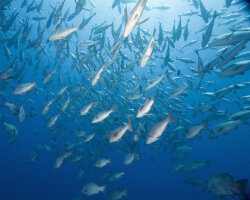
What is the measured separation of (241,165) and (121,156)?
26003 mm

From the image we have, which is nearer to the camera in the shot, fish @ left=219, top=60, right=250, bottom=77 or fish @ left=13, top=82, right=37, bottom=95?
fish @ left=219, top=60, right=250, bottom=77

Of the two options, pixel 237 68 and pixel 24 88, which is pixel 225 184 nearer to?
pixel 237 68

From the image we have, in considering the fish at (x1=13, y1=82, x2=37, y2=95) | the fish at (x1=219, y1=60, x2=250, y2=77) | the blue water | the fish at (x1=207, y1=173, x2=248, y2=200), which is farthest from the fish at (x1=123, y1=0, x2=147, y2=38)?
the blue water

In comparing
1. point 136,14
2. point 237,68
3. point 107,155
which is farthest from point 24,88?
point 107,155

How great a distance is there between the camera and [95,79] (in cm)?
677

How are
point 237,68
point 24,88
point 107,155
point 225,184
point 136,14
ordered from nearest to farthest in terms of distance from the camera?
point 136,14 → point 225,184 → point 237,68 → point 24,88 → point 107,155

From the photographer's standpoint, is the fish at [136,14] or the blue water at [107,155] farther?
the blue water at [107,155]

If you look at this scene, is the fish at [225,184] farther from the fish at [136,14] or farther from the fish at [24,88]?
the fish at [24,88]

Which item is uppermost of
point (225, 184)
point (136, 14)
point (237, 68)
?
point (136, 14)

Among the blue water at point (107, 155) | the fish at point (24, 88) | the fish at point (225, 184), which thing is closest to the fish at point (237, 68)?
the fish at point (225, 184)

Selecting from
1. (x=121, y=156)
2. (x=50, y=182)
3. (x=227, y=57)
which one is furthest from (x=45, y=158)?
(x=227, y=57)

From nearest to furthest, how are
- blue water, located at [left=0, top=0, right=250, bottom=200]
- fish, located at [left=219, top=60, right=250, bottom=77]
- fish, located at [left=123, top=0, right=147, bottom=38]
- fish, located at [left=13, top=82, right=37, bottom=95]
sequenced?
1. fish, located at [left=123, top=0, right=147, bottom=38]
2. fish, located at [left=219, top=60, right=250, bottom=77]
3. fish, located at [left=13, top=82, right=37, bottom=95]
4. blue water, located at [left=0, top=0, right=250, bottom=200]

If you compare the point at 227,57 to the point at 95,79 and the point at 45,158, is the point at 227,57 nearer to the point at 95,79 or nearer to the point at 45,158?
the point at 95,79

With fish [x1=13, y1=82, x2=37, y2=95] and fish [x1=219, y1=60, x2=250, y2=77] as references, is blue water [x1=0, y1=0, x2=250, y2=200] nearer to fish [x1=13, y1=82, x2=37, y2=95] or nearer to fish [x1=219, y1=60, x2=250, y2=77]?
fish [x1=13, y1=82, x2=37, y2=95]
